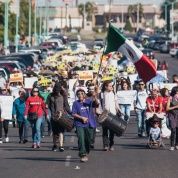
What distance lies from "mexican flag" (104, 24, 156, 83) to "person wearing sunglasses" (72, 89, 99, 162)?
2769mm

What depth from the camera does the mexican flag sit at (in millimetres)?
23891

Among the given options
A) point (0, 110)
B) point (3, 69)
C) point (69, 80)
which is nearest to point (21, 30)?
point (3, 69)

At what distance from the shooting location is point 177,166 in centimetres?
2064

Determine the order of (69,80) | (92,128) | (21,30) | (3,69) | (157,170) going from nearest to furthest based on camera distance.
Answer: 1. (157,170)
2. (92,128)
3. (69,80)
4. (3,69)
5. (21,30)

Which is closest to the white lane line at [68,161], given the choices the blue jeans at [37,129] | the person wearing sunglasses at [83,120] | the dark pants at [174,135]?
the person wearing sunglasses at [83,120]

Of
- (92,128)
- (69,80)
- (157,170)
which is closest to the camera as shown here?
(157,170)

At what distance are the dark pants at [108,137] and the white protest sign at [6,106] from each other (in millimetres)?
3747

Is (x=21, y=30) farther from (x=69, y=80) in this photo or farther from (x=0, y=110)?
(x=0, y=110)

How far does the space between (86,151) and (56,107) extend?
6.98 feet

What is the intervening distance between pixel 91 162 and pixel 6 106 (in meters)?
7.14

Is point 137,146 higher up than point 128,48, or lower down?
lower down

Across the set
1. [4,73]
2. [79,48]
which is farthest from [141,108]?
[79,48]

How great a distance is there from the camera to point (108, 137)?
2388cm

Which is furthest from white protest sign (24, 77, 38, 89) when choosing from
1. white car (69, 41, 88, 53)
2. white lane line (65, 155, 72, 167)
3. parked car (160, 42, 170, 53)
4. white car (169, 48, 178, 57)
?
parked car (160, 42, 170, 53)
